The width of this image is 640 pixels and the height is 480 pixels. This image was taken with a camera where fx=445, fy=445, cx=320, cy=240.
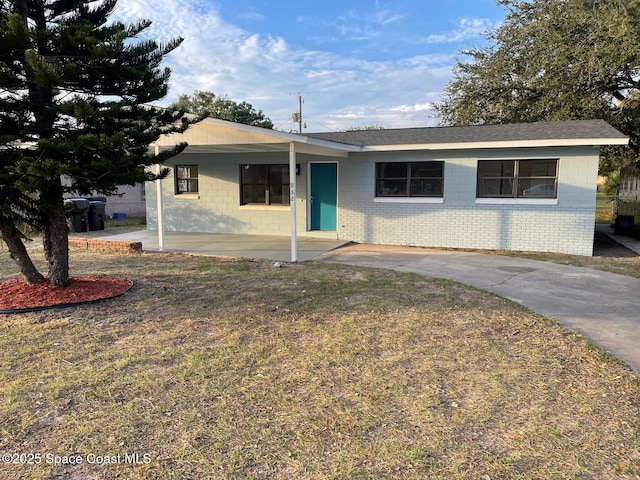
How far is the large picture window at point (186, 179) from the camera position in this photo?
1478 centimetres

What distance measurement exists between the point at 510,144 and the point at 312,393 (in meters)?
8.87

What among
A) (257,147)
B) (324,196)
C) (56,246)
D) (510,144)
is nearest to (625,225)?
(510,144)

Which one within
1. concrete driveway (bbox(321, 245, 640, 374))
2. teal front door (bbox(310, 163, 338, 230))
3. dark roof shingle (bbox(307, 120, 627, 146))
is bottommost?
concrete driveway (bbox(321, 245, 640, 374))

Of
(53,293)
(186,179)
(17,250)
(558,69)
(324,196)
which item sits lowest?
(53,293)

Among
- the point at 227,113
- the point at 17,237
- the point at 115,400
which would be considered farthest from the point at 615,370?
the point at 227,113

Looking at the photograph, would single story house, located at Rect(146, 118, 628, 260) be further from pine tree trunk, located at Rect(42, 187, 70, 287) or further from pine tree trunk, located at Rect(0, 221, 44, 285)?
pine tree trunk, located at Rect(0, 221, 44, 285)

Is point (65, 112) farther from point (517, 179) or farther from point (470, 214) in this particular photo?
point (517, 179)

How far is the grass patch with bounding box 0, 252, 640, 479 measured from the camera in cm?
270

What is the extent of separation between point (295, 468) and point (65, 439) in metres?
1.53

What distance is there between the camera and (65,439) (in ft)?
9.47

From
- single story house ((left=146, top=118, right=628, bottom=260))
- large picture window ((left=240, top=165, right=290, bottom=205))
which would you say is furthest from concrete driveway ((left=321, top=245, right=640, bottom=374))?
large picture window ((left=240, top=165, right=290, bottom=205))

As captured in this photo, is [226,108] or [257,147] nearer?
[257,147]

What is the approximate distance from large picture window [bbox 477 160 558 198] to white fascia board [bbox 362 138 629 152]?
0.67 metres

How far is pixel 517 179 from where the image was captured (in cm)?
1098
